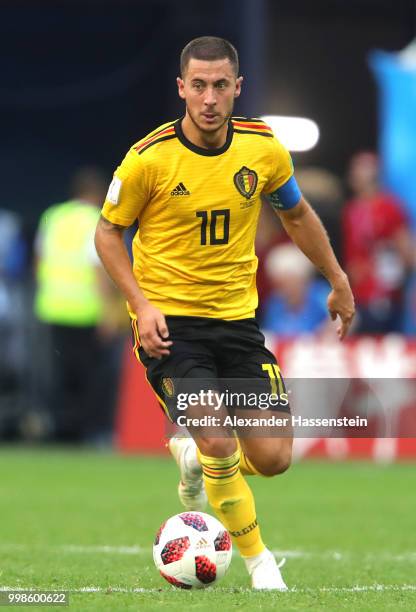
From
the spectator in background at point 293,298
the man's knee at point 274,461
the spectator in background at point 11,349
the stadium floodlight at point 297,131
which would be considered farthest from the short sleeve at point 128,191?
the stadium floodlight at point 297,131

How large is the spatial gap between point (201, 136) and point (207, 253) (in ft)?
1.55

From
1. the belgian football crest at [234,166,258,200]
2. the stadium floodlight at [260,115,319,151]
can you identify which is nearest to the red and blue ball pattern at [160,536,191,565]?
the belgian football crest at [234,166,258,200]

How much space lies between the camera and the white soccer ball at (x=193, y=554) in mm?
5812

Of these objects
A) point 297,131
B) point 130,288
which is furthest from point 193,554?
point 297,131

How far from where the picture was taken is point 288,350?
503 inches

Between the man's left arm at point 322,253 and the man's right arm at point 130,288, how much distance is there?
83 cm

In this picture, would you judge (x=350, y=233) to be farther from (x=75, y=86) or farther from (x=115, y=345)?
(x=75, y=86)

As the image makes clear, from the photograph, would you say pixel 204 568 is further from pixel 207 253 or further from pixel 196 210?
pixel 196 210

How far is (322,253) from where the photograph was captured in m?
6.39

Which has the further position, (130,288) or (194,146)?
(194,146)

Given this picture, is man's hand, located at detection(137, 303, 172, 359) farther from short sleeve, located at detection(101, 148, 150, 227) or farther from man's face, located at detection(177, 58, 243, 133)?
man's face, located at detection(177, 58, 243, 133)

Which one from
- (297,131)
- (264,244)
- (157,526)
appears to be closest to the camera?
(157,526)

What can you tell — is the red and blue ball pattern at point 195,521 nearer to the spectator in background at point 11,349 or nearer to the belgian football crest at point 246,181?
the belgian football crest at point 246,181

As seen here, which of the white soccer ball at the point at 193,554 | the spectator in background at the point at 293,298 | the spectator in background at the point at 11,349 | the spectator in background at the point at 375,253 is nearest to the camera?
the white soccer ball at the point at 193,554
